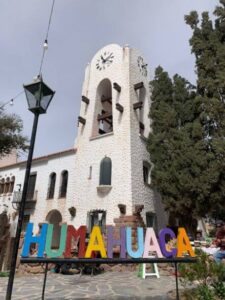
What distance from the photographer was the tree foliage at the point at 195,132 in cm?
1457

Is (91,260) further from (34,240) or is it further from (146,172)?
(146,172)

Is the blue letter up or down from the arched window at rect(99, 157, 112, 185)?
down

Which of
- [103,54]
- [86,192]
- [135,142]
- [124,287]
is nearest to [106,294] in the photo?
[124,287]

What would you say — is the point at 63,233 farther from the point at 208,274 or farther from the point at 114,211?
the point at 114,211

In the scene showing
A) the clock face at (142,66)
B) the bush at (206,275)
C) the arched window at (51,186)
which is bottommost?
the bush at (206,275)

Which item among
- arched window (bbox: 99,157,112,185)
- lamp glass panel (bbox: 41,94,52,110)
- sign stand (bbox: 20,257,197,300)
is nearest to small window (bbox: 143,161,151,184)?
arched window (bbox: 99,157,112,185)

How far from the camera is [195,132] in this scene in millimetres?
15688

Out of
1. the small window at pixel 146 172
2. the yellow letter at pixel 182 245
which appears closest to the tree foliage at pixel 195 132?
the small window at pixel 146 172

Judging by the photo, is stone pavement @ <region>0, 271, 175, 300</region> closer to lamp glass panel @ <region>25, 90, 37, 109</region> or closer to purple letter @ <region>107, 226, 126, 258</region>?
purple letter @ <region>107, 226, 126, 258</region>

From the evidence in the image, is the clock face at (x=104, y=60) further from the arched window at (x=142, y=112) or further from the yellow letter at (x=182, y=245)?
the yellow letter at (x=182, y=245)

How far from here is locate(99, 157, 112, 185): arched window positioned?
17.4 metres

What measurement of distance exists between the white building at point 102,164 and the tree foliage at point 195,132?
1491 mm

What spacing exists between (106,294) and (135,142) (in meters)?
11.7

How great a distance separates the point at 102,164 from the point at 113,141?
174cm
